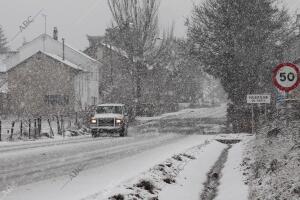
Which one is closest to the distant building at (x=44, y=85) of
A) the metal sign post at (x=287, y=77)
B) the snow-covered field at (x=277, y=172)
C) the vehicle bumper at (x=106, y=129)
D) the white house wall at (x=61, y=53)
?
the white house wall at (x=61, y=53)

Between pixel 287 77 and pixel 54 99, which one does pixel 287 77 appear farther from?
pixel 54 99

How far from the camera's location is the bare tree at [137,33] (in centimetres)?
6194

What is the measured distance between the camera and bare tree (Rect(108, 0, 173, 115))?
61.9 meters

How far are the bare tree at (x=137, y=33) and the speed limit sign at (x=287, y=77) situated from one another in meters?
46.7

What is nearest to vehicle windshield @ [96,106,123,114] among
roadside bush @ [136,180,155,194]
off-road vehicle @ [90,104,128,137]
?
off-road vehicle @ [90,104,128,137]

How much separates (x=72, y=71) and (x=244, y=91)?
94.6ft

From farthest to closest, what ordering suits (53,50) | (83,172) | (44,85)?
(53,50) → (44,85) → (83,172)

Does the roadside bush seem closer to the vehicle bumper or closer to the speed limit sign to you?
the speed limit sign

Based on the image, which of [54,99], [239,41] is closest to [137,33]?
[54,99]

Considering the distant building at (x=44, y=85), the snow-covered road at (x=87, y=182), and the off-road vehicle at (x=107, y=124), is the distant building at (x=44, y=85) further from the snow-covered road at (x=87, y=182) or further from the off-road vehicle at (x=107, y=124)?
the snow-covered road at (x=87, y=182)

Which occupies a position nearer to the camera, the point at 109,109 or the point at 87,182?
the point at 87,182

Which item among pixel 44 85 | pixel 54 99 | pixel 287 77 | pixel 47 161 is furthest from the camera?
pixel 54 99

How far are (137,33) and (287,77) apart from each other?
47582mm

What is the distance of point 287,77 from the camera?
15.3 m
